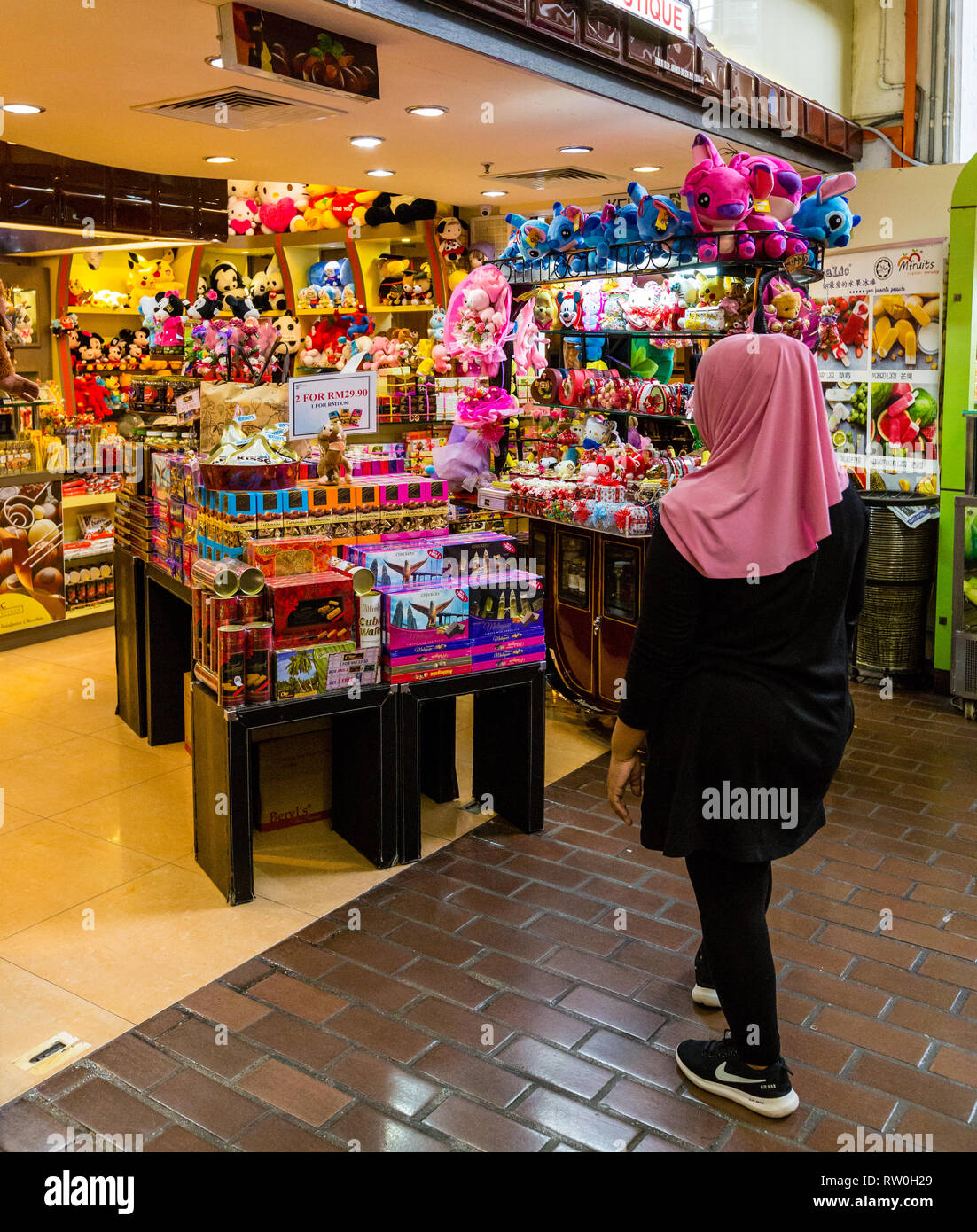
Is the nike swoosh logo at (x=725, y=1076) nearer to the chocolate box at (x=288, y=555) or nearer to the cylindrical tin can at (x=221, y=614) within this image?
the cylindrical tin can at (x=221, y=614)

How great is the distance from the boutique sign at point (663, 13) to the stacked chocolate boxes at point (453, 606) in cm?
222

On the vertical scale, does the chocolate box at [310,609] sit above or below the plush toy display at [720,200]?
below

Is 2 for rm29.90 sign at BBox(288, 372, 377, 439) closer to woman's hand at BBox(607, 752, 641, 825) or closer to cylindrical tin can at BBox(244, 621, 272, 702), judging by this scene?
cylindrical tin can at BBox(244, 621, 272, 702)

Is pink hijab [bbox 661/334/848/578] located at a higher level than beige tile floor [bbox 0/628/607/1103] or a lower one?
higher

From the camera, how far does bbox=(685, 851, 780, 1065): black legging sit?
7.67ft

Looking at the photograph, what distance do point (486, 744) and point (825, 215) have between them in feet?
8.16

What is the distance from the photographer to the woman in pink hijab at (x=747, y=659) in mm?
2139

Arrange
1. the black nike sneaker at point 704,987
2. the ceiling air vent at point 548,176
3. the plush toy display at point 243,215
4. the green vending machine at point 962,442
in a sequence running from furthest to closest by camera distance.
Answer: the plush toy display at point 243,215, the ceiling air vent at point 548,176, the green vending machine at point 962,442, the black nike sneaker at point 704,987

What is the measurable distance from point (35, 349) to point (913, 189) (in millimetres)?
6605

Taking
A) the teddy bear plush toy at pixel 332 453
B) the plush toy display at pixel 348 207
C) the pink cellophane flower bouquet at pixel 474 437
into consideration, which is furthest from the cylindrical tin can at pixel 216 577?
the plush toy display at pixel 348 207

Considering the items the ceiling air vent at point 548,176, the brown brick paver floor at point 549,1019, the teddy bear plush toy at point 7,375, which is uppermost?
the ceiling air vent at point 548,176

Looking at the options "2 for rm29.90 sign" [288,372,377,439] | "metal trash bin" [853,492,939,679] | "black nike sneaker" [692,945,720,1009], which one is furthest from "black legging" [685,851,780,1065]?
"metal trash bin" [853,492,939,679]

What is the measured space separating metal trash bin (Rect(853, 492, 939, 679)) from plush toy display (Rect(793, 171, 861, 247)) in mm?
1809

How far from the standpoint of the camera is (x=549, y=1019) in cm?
282
